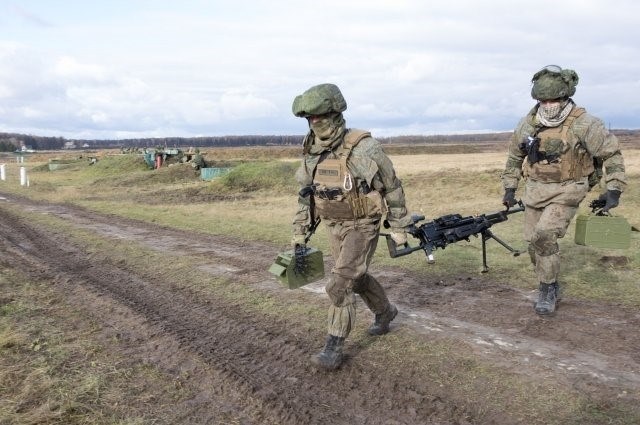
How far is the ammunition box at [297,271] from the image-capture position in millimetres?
5137

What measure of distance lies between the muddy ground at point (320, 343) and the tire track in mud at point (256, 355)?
1cm

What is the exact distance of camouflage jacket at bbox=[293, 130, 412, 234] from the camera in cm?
474

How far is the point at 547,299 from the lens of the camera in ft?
20.2

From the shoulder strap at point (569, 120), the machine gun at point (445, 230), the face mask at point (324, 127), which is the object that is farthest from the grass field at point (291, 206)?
the face mask at point (324, 127)

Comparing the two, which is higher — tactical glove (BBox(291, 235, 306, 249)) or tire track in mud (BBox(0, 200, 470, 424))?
tactical glove (BBox(291, 235, 306, 249))

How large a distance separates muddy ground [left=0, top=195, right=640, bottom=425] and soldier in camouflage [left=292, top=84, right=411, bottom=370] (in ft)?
1.69

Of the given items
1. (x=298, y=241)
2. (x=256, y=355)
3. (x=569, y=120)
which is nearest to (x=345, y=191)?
(x=298, y=241)

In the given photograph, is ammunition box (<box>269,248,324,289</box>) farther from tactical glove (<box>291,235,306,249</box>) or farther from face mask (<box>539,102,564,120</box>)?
face mask (<box>539,102,564,120</box>)

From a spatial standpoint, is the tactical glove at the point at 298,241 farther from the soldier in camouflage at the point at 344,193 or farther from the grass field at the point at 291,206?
the grass field at the point at 291,206

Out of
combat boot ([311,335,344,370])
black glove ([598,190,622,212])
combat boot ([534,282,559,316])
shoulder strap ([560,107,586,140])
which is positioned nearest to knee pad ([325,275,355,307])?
combat boot ([311,335,344,370])

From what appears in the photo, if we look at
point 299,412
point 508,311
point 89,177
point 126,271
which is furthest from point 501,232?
point 89,177

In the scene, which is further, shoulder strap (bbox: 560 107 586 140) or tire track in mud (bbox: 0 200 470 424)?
shoulder strap (bbox: 560 107 586 140)

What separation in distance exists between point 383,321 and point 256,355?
1.30 m

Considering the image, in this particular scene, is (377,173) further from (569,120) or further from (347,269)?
(569,120)
